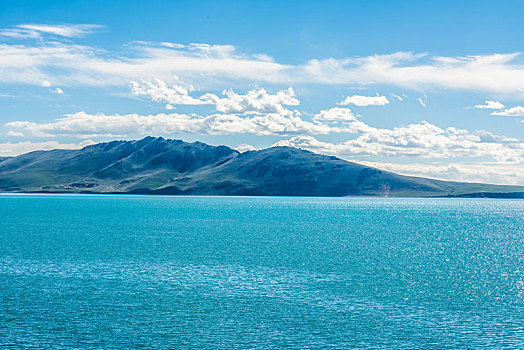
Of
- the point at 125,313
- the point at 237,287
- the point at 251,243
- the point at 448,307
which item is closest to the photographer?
the point at 125,313

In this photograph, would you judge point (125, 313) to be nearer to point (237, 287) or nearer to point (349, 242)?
point (237, 287)

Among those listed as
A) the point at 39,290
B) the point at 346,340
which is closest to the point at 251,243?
the point at 39,290

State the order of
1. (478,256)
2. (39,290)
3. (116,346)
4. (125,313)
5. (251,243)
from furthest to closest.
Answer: (251,243) → (478,256) → (39,290) → (125,313) → (116,346)

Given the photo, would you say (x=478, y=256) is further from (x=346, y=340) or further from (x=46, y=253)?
(x=46, y=253)

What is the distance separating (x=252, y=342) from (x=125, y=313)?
15972 mm

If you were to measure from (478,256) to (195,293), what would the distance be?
220ft

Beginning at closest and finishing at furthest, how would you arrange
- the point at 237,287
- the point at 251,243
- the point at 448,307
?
the point at 448,307, the point at 237,287, the point at 251,243

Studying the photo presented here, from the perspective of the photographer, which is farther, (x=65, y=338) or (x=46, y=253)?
(x=46, y=253)

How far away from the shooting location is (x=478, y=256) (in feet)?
340

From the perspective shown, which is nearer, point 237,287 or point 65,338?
point 65,338

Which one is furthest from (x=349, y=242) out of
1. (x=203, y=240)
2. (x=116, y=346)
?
(x=116, y=346)

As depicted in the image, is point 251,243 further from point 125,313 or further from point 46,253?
point 125,313


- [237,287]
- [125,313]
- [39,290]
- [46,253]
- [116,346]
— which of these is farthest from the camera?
[46,253]

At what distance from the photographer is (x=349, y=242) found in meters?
126
